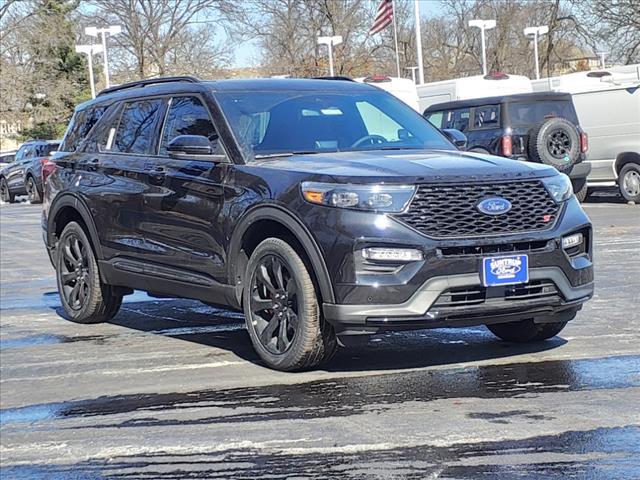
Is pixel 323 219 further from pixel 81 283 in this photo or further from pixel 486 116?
pixel 486 116

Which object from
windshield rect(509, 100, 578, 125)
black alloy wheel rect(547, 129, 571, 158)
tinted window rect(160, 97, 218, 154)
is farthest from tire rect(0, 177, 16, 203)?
tinted window rect(160, 97, 218, 154)

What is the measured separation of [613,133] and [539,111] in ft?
5.19

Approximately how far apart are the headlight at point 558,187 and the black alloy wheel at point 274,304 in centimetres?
161

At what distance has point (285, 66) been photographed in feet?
177

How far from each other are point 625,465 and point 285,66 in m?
50.9

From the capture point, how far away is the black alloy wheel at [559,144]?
53.5 ft

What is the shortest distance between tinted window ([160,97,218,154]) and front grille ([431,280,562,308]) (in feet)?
6.69

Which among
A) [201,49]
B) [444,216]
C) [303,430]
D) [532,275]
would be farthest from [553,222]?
[201,49]

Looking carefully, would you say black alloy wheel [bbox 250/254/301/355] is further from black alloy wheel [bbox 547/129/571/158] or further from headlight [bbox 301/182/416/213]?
black alloy wheel [bbox 547/129/571/158]

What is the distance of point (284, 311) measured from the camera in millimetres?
6027

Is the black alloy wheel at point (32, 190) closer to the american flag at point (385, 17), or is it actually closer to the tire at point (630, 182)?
the american flag at point (385, 17)

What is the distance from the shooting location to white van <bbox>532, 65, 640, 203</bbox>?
687 inches

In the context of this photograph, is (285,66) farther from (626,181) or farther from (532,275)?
(532,275)

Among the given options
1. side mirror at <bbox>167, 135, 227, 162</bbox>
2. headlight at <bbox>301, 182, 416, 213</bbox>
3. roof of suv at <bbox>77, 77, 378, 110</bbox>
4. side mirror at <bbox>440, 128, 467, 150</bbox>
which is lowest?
headlight at <bbox>301, 182, 416, 213</bbox>
